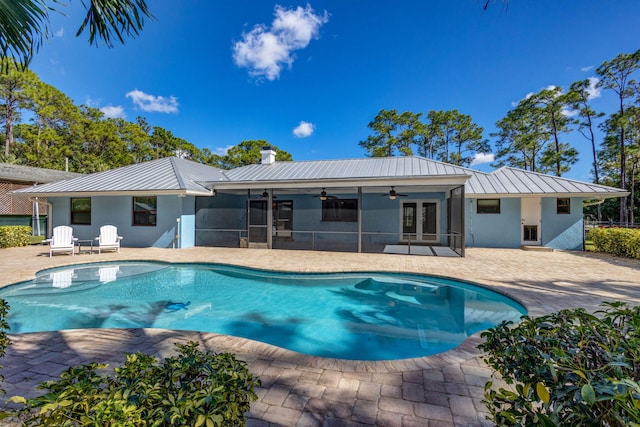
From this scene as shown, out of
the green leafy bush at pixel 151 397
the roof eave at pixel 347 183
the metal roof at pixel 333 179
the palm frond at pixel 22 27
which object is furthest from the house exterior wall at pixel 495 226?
the palm frond at pixel 22 27

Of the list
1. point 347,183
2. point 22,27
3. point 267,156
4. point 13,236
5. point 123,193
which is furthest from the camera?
point 267,156

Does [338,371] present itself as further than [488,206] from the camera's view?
No

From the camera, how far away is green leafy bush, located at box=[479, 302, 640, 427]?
93 cm

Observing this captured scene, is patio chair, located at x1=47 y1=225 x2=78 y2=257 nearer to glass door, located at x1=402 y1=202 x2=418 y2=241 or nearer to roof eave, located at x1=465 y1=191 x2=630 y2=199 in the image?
glass door, located at x1=402 y1=202 x2=418 y2=241

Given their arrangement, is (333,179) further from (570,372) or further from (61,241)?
(61,241)

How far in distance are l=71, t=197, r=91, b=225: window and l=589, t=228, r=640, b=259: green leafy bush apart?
21.1 meters

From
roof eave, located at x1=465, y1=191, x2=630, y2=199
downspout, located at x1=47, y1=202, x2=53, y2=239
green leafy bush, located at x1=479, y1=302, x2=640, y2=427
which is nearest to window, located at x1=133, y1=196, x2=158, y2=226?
downspout, located at x1=47, y1=202, x2=53, y2=239

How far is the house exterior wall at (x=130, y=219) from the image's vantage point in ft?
37.9

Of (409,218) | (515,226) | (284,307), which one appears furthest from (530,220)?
(284,307)

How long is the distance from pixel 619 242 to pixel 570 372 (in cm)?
1293

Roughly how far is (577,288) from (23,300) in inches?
463

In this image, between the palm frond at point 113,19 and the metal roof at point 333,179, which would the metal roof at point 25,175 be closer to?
the metal roof at point 333,179

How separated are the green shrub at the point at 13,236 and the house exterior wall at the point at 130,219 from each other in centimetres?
103

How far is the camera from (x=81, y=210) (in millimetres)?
12531
